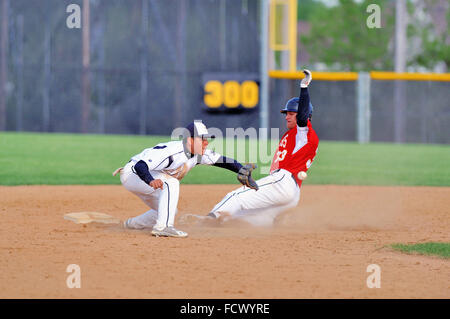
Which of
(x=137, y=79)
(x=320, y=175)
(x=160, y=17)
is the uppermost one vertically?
(x=160, y=17)

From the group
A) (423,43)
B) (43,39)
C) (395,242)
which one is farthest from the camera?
(423,43)

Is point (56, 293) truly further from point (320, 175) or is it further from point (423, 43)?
point (423, 43)

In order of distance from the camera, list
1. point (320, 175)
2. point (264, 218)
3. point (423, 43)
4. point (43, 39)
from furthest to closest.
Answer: point (423, 43) < point (43, 39) < point (320, 175) < point (264, 218)

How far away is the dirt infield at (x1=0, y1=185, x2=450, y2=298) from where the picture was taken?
442 centimetres

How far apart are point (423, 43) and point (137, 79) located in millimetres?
17503

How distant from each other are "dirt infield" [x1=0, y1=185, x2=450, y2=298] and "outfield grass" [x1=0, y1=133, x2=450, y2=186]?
2780 mm

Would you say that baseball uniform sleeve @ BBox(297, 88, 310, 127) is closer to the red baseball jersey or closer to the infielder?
the red baseball jersey

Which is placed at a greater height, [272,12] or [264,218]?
[272,12]

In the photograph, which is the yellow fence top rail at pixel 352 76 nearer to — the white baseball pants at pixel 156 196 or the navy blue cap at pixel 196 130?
the white baseball pants at pixel 156 196

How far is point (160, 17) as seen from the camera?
21.7 metres

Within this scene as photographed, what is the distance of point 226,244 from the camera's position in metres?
5.95

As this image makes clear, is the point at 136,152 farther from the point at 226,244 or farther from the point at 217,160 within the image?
the point at 226,244

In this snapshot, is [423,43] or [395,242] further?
[423,43]

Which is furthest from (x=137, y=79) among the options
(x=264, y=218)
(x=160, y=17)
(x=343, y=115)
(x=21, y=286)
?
(x=21, y=286)
